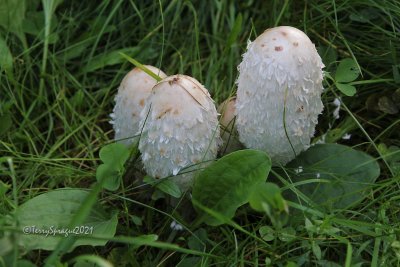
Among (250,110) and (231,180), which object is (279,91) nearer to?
(250,110)

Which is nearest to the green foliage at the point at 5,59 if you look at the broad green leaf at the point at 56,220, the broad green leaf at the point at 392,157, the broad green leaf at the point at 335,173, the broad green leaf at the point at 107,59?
the broad green leaf at the point at 107,59

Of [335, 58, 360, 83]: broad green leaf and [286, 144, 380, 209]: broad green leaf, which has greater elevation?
[335, 58, 360, 83]: broad green leaf

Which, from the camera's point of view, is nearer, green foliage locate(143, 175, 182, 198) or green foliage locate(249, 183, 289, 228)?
green foliage locate(249, 183, 289, 228)

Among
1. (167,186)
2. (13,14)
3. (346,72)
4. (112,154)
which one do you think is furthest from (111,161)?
(13,14)

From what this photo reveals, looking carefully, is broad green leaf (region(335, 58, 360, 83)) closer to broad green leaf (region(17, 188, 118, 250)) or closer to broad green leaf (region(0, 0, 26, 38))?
broad green leaf (region(17, 188, 118, 250))

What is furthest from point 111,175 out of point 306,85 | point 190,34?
point 190,34

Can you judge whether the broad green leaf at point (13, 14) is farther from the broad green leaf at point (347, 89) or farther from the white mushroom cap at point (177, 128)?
the broad green leaf at point (347, 89)

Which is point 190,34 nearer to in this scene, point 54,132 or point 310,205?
point 54,132

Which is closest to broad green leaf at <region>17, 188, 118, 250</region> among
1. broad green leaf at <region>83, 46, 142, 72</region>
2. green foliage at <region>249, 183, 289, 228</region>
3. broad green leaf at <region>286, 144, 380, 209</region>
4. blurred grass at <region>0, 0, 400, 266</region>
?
blurred grass at <region>0, 0, 400, 266</region>
